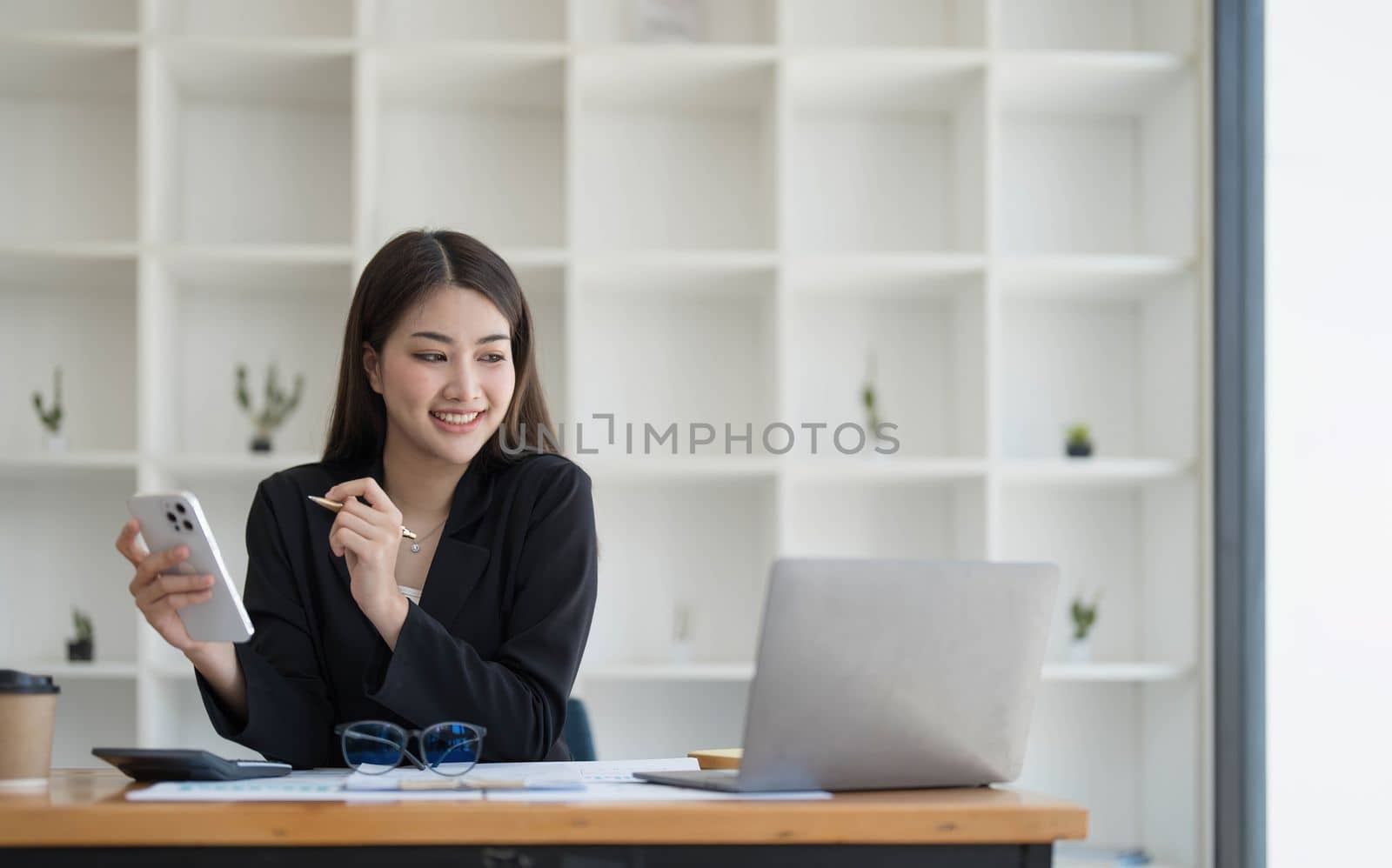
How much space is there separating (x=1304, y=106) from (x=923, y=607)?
224cm

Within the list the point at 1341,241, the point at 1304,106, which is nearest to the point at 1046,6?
the point at 1304,106

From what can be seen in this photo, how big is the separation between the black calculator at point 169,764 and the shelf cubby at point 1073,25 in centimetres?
290

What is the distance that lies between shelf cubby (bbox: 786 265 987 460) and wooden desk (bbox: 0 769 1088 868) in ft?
7.59

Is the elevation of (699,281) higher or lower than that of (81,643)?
higher

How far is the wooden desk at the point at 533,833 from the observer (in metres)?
1.02

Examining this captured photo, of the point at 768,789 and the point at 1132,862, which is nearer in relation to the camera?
the point at 768,789

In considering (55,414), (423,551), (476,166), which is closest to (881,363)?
Result: (476,166)

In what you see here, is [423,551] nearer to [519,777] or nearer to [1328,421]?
[519,777]

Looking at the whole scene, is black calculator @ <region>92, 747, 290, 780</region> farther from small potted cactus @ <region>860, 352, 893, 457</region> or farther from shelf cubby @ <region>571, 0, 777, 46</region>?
shelf cubby @ <region>571, 0, 777, 46</region>

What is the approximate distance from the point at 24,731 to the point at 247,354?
2.18m

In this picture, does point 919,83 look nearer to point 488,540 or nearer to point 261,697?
point 488,540

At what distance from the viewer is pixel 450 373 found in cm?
182

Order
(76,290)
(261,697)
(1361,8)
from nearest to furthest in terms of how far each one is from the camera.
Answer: (261,697)
(1361,8)
(76,290)

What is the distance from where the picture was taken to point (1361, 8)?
284cm
